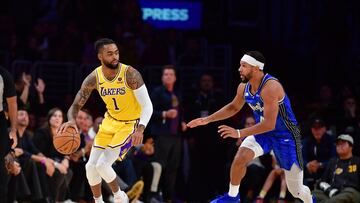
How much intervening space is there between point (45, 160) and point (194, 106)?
2456 mm

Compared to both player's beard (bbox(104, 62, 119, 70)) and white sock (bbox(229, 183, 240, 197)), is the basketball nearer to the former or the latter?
player's beard (bbox(104, 62, 119, 70))

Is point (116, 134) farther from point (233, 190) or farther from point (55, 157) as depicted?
point (55, 157)

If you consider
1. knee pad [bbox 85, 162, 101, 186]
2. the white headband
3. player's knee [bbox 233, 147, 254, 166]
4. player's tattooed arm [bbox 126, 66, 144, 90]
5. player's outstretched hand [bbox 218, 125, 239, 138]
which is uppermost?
the white headband

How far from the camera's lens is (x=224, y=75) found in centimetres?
1437

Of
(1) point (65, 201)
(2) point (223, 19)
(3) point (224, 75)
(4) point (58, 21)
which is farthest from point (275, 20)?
(1) point (65, 201)

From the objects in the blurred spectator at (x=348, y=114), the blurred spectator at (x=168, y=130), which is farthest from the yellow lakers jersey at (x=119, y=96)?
the blurred spectator at (x=348, y=114)

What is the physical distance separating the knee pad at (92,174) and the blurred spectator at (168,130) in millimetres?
3038

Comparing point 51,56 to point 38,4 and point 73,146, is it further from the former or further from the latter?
point 73,146

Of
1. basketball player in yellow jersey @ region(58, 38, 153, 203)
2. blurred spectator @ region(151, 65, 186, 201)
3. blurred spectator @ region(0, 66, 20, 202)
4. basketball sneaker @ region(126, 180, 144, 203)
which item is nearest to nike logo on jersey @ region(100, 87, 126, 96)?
basketball player in yellow jersey @ region(58, 38, 153, 203)

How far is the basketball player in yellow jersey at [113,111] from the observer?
9.20 m

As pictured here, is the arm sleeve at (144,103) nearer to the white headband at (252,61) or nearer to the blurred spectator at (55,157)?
the white headband at (252,61)

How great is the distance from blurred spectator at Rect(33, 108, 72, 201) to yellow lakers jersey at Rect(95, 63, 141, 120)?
8.15 feet

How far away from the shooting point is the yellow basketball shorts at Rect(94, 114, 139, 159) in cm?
928

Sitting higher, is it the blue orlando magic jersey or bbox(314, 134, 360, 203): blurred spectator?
the blue orlando magic jersey
